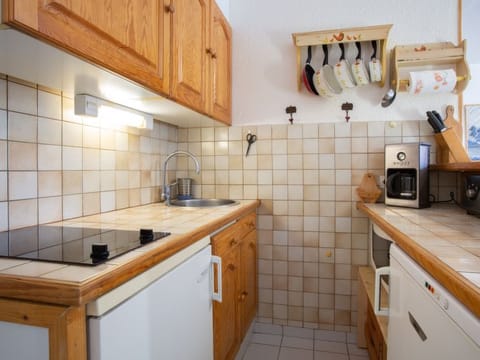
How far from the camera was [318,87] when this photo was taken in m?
1.90

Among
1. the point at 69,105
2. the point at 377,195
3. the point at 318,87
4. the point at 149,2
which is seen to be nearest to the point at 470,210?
the point at 377,195

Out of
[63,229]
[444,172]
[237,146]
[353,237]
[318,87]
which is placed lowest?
[353,237]

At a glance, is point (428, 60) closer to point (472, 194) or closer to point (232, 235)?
point (472, 194)

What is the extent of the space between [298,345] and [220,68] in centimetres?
178

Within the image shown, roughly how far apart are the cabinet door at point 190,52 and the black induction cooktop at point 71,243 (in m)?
0.66

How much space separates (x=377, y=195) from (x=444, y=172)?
43cm

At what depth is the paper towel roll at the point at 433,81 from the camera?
1737 mm

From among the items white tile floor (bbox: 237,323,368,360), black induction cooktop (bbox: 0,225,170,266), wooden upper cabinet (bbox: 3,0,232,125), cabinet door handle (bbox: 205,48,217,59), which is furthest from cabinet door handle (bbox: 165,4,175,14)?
white tile floor (bbox: 237,323,368,360)

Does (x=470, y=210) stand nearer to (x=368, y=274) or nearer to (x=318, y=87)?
(x=368, y=274)

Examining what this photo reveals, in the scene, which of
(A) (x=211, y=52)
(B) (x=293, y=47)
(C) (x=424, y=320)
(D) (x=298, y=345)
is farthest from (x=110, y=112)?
(D) (x=298, y=345)

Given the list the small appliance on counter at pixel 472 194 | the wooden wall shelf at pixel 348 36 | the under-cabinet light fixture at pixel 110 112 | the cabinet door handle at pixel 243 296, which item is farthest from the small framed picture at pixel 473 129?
the under-cabinet light fixture at pixel 110 112

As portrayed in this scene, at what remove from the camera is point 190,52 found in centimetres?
144

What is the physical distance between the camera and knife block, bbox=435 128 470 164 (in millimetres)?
1684

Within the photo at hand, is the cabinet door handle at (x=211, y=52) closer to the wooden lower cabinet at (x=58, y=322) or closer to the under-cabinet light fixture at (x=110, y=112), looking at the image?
the under-cabinet light fixture at (x=110, y=112)
